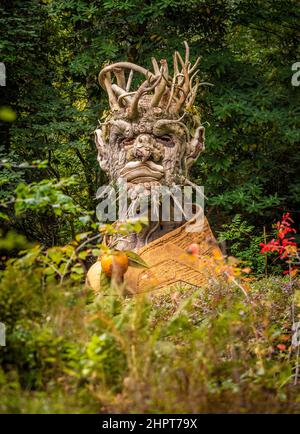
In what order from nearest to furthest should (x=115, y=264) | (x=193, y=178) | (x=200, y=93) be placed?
(x=115, y=264)
(x=200, y=93)
(x=193, y=178)

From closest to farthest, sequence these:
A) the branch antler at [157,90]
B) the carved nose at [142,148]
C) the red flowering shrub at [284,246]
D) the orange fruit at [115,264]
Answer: the red flowering shrub at [284,246]
the orange fruit at [115,264]
the carved nose at [142,148]
the branch antler at [157,90]

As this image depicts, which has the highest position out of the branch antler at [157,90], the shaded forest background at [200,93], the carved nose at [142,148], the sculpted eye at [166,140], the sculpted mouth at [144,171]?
the shaded forest background at [200,93]

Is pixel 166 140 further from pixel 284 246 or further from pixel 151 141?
pixel 284 246

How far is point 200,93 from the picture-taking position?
12695mm

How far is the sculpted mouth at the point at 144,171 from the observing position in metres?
7.76

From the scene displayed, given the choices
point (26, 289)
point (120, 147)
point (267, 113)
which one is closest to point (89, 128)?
point (267, 113)

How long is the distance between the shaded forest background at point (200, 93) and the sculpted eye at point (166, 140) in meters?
3.13

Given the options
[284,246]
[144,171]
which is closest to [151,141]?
[144,171]

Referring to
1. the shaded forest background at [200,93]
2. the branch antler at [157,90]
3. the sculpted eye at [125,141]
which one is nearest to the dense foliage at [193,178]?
the shaded forest background at [200,93]

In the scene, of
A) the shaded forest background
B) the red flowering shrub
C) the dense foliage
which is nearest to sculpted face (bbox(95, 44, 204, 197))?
the dense foliage

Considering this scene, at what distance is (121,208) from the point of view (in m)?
7.93

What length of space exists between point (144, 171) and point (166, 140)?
521mm

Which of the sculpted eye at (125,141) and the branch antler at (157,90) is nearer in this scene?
the branch antler at (157,90)

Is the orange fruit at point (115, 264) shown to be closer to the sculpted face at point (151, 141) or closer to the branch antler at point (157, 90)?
the sculpted face at point (151, 141)
